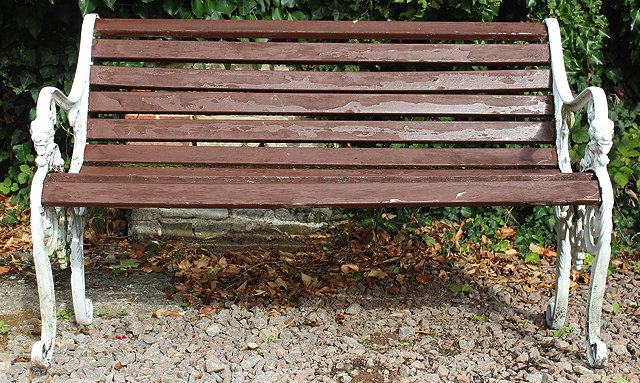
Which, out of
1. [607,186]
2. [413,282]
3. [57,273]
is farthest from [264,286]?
[607,186]

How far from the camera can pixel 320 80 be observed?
3.08 metres

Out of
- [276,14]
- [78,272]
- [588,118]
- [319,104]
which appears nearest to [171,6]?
[276,14]

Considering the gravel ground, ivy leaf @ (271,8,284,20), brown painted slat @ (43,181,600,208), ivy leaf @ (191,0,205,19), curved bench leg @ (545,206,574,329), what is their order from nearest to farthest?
brown painted slat @ (43,181,600,208), the gravel ground, curved bench leg @ (545,206,574,329), ivy leaf @ (191,0,205,19), ivy leaf @ (271,8,284,20)

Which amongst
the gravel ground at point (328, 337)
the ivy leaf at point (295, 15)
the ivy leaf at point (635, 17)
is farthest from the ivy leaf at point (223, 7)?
the ivy leaf at point (635, 17)

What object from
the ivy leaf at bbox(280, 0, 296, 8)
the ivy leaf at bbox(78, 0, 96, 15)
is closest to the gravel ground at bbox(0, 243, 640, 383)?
the ivy leaf at bbox(78, 0, 96, 15)

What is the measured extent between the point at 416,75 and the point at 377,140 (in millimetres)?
330

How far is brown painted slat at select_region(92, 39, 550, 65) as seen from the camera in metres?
3.06

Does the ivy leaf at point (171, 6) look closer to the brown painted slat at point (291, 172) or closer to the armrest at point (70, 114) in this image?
the armrest at point (70, 114)

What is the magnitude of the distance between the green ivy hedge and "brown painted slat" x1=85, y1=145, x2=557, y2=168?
91 cm

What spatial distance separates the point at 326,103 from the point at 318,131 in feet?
0.41

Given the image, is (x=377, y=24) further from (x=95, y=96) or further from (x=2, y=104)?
(x=2, y=104)

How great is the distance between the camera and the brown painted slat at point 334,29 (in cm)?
307

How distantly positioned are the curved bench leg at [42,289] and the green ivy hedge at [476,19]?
157 cm

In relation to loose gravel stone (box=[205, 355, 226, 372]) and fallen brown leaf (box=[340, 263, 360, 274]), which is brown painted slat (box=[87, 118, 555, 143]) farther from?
loose gravel stone (box=[205, 355, 226, 372])
